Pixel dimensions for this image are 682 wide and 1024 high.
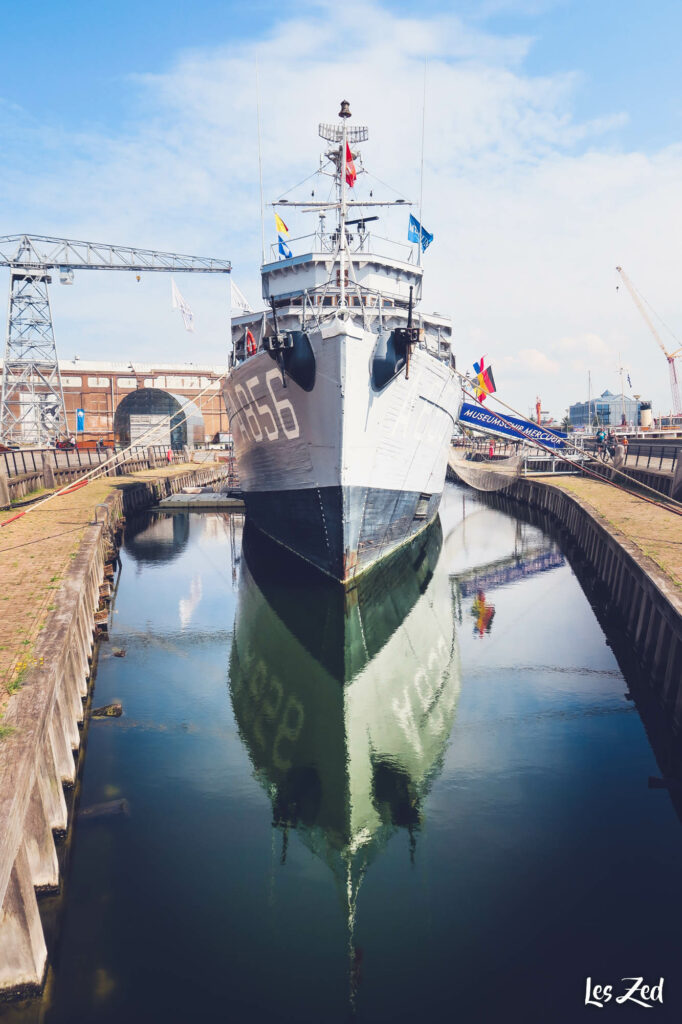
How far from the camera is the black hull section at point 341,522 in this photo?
17000 mm

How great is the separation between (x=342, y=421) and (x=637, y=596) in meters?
8.33

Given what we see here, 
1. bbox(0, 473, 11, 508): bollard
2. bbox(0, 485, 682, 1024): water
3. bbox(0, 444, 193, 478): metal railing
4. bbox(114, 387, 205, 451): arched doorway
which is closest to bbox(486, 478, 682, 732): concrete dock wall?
bbox(0, 485, 682, 1024): water

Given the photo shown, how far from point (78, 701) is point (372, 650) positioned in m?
6.78

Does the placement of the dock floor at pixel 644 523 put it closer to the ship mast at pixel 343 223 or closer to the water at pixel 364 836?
the water at pixel 364 836

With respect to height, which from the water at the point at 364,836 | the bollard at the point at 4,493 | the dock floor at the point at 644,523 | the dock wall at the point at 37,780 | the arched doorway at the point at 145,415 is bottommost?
the water at the point at 364,836

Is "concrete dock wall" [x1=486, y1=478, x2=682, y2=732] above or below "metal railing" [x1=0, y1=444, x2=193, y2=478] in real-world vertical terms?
below

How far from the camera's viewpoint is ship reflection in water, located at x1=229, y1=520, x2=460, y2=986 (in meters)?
8.35

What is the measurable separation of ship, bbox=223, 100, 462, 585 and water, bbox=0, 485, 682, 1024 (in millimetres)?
3708

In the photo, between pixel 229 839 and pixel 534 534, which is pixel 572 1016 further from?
pixel 534 534

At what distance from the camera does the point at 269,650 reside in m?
14.9

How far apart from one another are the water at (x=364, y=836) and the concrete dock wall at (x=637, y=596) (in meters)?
0.82

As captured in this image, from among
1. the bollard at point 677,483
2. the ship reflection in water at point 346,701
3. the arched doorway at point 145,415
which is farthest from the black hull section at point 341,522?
the arched doorway at point 145,415

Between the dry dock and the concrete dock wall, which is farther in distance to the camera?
the dry dock

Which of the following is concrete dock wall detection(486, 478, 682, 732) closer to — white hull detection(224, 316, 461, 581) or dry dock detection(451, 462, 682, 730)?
dry dock detection(451, 462, 682, 730)
